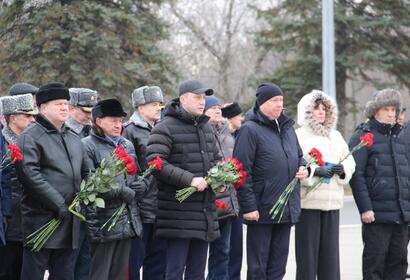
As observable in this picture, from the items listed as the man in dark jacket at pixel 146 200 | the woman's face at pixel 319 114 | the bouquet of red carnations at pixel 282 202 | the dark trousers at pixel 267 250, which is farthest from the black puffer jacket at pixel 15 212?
the woman's face at pixel 319 114

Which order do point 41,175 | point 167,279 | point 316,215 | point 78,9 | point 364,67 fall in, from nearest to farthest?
point 41,175 < point 167,279 < point 316,215 < point 78,9 < point 364,67

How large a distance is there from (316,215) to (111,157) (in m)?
2.44

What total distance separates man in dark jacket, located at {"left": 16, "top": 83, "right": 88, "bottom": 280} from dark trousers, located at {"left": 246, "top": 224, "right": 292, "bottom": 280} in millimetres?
1946

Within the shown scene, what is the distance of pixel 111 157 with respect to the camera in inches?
265

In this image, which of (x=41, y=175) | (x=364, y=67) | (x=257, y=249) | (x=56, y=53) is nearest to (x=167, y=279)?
(x=257, y=249)

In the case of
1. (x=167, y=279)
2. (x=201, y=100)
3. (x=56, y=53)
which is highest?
(x=56, y=53)

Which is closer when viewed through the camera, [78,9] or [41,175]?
[41,175]

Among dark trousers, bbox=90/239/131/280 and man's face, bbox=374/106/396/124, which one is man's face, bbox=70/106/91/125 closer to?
dark trousers, bbox=90/239/131/280

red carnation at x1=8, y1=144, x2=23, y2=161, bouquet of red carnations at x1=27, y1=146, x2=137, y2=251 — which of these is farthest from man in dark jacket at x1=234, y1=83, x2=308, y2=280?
red carnation at x1=8, y1=144, x2=23, y2=161

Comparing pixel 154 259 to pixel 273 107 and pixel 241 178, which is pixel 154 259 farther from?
pixel 273 107

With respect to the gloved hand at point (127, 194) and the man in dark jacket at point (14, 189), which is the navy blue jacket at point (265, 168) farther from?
the man in dark jacket at point (14, 189)

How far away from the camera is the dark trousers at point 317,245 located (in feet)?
26.4

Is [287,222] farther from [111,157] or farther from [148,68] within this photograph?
[148,68]

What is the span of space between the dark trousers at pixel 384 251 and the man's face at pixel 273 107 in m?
1.73
